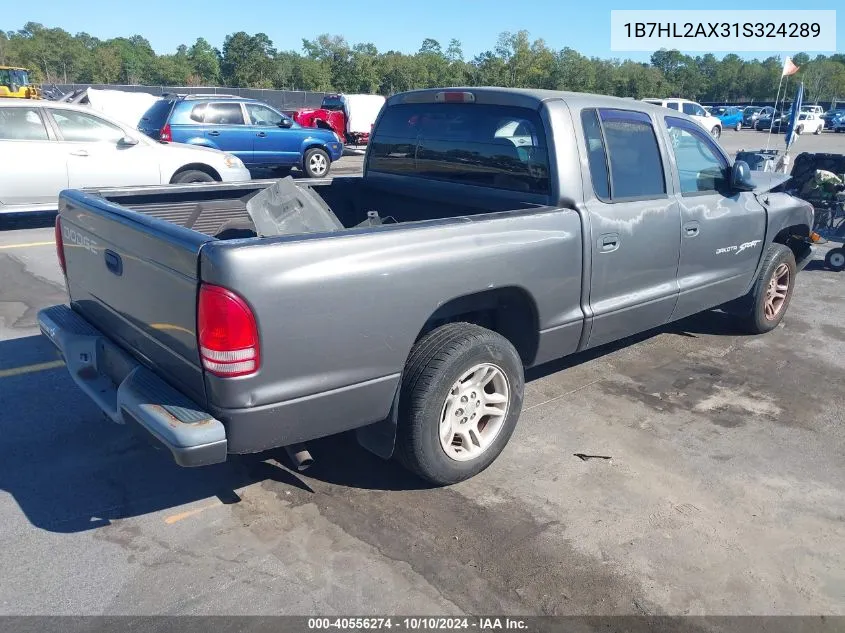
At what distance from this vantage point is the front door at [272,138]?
49.1 ft

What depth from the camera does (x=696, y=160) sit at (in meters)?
4.88

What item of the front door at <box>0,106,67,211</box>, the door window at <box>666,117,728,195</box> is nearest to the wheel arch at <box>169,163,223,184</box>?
the front door at <box>0,106,67,211</box>

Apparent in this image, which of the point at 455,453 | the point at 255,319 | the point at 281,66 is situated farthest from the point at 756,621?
the point at 281,66

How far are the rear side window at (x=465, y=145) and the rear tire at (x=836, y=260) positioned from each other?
251 inches

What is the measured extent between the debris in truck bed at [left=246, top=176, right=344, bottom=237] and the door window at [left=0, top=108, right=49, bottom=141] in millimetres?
7137

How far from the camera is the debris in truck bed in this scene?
362 cm

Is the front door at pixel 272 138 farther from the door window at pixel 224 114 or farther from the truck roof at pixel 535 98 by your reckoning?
the truck roof at pixel 535 98

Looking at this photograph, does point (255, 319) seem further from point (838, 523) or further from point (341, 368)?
point (838, 523)

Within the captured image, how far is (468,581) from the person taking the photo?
9.50 ft

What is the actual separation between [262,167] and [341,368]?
13732 millimetres

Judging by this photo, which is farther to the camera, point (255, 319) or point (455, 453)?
point (455, 453)

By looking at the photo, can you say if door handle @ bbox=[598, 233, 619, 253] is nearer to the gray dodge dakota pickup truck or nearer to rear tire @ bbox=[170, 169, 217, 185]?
the gray dodge dakota pickup truck

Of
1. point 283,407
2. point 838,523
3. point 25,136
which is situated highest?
point 25,136

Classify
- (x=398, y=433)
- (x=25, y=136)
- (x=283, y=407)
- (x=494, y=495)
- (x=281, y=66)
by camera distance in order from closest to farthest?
1. (x=283, y=407)
2. (x=398, y=433)
3. (x=494, y=495)
4. (x=25, y=136)
5. (x=281, y=66)
